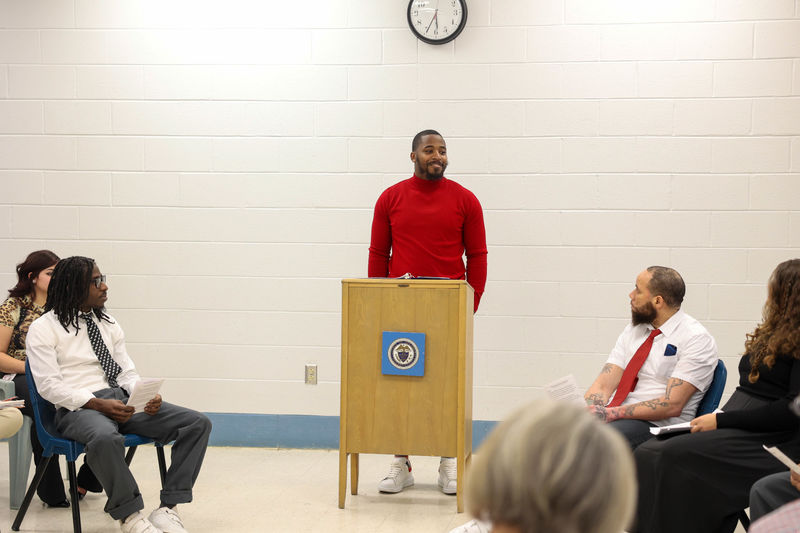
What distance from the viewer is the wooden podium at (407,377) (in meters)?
3.44

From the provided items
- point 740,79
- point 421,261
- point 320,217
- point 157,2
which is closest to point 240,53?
point 157,2

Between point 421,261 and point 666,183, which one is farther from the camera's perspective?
point 666,183

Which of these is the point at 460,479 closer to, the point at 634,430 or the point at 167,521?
the point at 634,430

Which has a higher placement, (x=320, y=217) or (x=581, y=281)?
(x=320, y=217)

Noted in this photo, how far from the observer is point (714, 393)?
307cm

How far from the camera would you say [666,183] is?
4.55m

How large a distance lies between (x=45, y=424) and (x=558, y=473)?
2757 mm

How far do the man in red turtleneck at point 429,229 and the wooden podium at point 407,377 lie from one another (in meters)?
0.35

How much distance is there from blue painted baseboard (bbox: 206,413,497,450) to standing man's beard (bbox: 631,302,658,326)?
2.09m

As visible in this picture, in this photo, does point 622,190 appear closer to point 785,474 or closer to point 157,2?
point 785,474

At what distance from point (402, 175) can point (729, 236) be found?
1822mm

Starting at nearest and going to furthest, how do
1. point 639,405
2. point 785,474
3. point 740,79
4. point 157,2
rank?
point 785,474 → point 639,405 → point 740,79 → point 157,2

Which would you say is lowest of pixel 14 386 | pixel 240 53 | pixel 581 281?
pixel 14 386

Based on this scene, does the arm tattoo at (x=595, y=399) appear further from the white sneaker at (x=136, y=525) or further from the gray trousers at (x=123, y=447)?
the white sneaker at (x=136, y=525)
